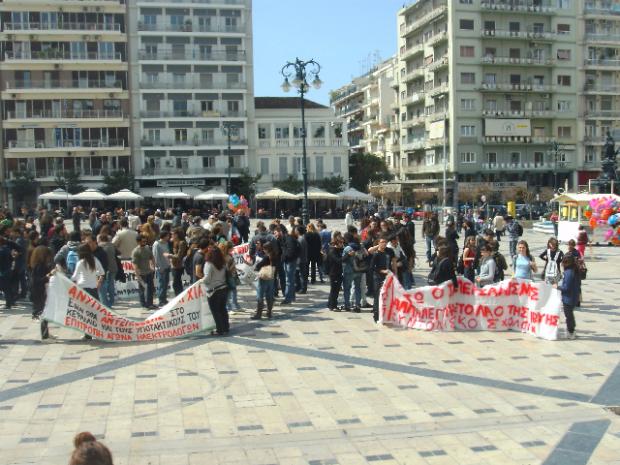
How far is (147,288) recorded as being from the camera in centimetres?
1438

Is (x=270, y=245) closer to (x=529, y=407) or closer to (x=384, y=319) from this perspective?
(x=384, y=319)

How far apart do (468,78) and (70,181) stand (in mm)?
36712

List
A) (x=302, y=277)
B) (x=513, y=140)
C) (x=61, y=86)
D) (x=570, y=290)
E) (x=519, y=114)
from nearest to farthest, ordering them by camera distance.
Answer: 1. (x=570, y=290)
2. (x=302, y=277)
3. (x=61, y=86)
4. (x=519, y=114)
5. (x=513, y=140)

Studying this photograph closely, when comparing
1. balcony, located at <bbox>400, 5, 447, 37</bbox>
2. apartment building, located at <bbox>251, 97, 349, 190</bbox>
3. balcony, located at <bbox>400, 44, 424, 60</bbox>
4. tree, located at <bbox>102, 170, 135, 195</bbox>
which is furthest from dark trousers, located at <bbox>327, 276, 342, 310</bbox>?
balcony, located at <bbox>400, 44, 424, 60</bbox>

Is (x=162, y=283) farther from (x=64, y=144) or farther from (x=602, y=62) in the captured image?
(x=602, y=62)

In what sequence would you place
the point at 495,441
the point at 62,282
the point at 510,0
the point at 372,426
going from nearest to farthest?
the point at 495,441 < the point at 372,426 < the point at 62,282 < the point at 510,0

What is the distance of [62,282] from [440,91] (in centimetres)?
6100

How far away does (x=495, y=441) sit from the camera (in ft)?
23.7

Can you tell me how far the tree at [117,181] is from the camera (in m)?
58.1

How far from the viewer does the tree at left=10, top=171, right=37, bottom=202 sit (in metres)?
57.9

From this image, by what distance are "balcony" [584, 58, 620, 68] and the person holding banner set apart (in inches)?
2649

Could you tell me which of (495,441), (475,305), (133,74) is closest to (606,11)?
(133,74)

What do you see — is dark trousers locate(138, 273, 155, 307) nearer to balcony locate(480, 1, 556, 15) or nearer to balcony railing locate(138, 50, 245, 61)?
balcony railing locate(138, 50, 245, 61)

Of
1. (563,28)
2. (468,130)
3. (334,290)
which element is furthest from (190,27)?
(334,290)
